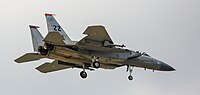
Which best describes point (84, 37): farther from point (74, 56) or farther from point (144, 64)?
point (144, 64)

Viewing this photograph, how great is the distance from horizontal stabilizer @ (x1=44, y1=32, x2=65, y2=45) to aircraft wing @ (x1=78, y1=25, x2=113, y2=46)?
7.57ft

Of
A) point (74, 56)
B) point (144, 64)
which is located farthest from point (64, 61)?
point (144, 64)

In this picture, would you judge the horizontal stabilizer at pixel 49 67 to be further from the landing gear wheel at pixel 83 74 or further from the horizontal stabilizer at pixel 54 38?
the horizontal stabilizer at pixel 54 38

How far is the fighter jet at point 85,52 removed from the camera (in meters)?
76.6

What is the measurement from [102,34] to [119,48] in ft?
15.5

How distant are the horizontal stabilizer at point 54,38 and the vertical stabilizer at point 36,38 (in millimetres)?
2409

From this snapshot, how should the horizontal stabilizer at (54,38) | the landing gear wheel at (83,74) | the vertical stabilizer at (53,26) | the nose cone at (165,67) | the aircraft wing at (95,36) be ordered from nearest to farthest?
the aircraft wing at (95,36), the horizontal stabilizer at (54,38), the vertical stabilizer at (53,26), the landing gear wheel at (83,74), the nose cone at (165,67)

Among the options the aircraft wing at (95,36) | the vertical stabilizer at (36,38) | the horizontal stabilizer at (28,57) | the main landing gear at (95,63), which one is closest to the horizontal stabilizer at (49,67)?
the horizontal stabilizer at (28,57)

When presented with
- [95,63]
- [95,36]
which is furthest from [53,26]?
[95,63]

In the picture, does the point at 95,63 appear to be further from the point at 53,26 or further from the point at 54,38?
the point at 54,38

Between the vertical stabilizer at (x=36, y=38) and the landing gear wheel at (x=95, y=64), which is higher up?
the vertical stabilizer at (x=36, y=38)

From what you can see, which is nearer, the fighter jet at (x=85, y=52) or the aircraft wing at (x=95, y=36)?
the aircraft wing at (x=95, y=36)

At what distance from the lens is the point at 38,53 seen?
78625 millimetres

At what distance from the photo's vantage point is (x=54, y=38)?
7562 cm
